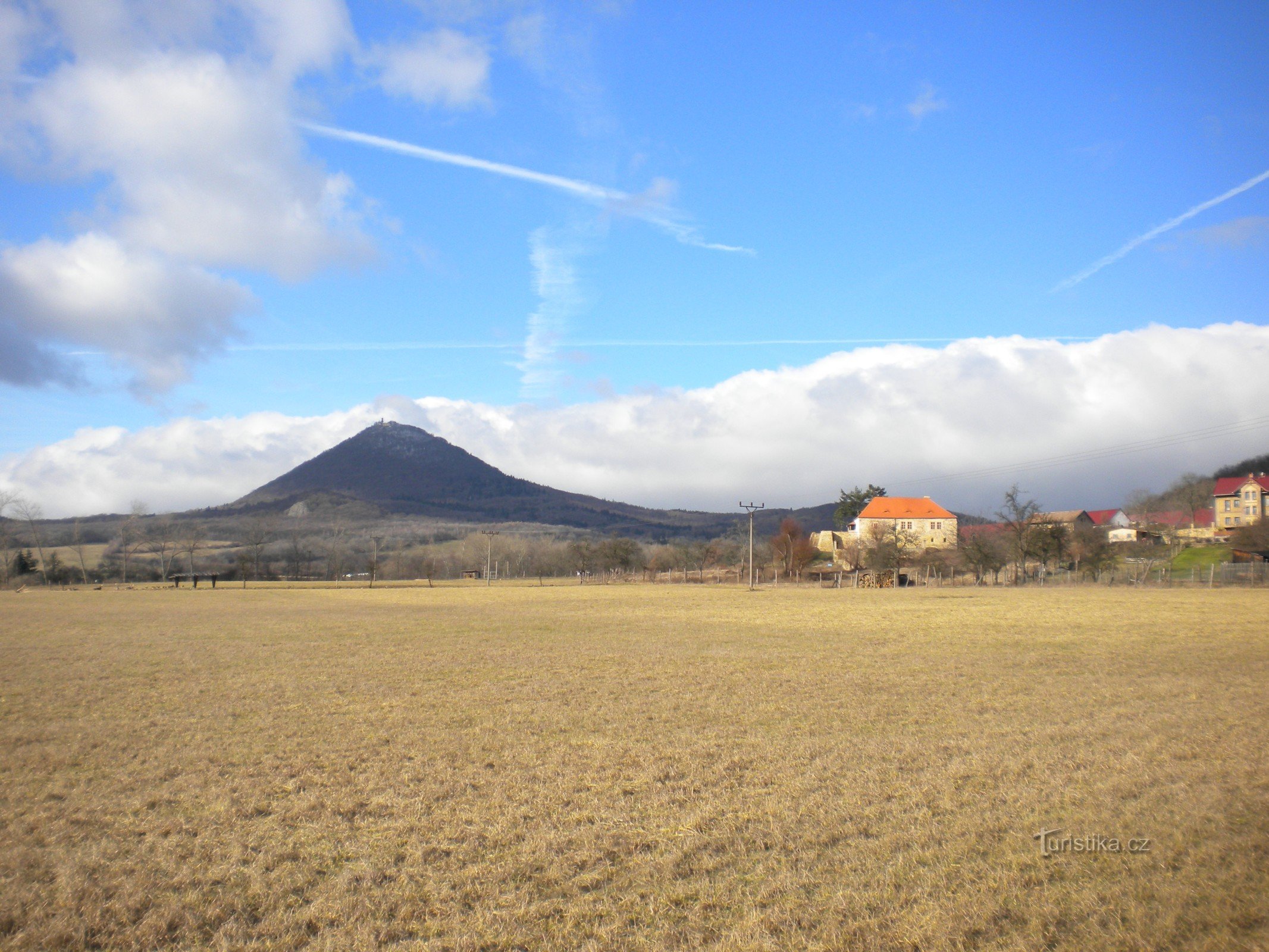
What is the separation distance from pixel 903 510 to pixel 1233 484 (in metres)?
47.1

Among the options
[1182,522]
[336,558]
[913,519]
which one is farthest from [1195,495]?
[336,558]

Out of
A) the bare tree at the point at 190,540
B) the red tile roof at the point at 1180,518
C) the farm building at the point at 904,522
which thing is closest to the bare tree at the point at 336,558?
the bare tree at the point at 190,540

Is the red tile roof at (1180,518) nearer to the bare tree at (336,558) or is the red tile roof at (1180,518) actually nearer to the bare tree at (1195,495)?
the bare tree at (1195,495)

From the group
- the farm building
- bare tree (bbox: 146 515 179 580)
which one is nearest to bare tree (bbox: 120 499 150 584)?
bare tree (bbox: 146 515 179 580)

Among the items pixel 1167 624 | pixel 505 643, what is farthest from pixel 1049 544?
pixel 505 643

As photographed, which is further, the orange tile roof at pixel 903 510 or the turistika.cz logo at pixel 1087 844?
the orange tile roof at pixel 903 510

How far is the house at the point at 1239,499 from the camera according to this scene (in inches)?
4213

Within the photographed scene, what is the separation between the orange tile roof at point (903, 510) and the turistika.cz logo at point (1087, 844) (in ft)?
399

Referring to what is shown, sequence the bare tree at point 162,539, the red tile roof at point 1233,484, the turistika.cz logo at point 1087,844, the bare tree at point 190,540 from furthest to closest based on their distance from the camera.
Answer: the bare tree at point 190,540
the bare tree at point 162,539
the red tile roof at point 1233,484
the turistika.cz logo at point 1087,844

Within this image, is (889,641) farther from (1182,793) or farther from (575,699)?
(1182,793)

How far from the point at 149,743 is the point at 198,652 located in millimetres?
12322

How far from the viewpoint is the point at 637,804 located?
24.6 ft

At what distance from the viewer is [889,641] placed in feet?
74.7

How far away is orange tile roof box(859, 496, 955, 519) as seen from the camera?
12562cm
